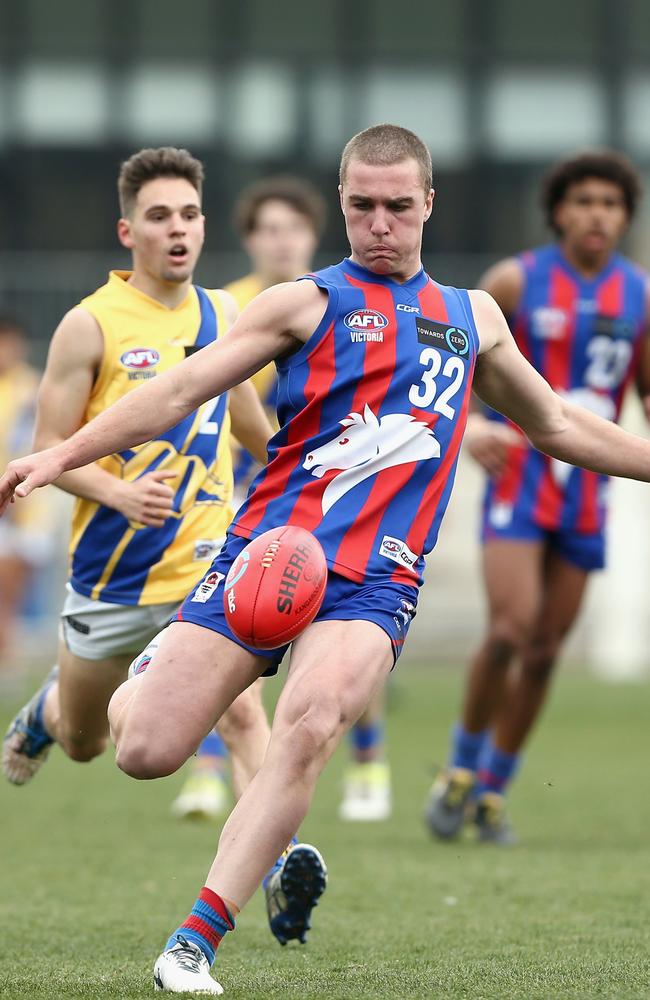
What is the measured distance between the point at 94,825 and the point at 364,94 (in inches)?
630

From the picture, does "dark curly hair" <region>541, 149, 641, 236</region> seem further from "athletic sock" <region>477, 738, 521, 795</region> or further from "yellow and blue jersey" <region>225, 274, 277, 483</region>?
"athletic sock" <region>477, 738, 521, 795</region>

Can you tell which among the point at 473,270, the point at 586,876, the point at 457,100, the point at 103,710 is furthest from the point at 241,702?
the point at 457,100

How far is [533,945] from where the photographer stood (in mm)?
5434

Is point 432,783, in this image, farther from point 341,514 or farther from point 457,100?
point 457,100

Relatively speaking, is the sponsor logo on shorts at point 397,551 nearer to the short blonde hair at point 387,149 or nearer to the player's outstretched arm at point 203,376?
the player's outstretched arm at point 203,376

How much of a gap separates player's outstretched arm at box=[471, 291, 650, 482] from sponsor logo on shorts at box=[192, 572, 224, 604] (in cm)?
98

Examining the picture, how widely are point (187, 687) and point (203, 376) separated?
0.82 meters

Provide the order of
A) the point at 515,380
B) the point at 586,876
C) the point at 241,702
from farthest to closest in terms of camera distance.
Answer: the point at 586,876 → the point at 241,702 → the point at 515,380

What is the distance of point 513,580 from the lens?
8.03m

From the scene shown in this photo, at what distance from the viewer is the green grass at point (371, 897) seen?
4.89 m

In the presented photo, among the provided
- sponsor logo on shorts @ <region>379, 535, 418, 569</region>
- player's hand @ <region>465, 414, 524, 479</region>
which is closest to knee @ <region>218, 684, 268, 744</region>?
sponsor logo on shorts @ <region>379, 535, 418, 569</region>

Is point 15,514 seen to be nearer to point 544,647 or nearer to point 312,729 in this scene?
point 544,647

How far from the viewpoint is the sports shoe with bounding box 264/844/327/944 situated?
503 cm

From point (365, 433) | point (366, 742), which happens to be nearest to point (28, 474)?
point (365, 433)
